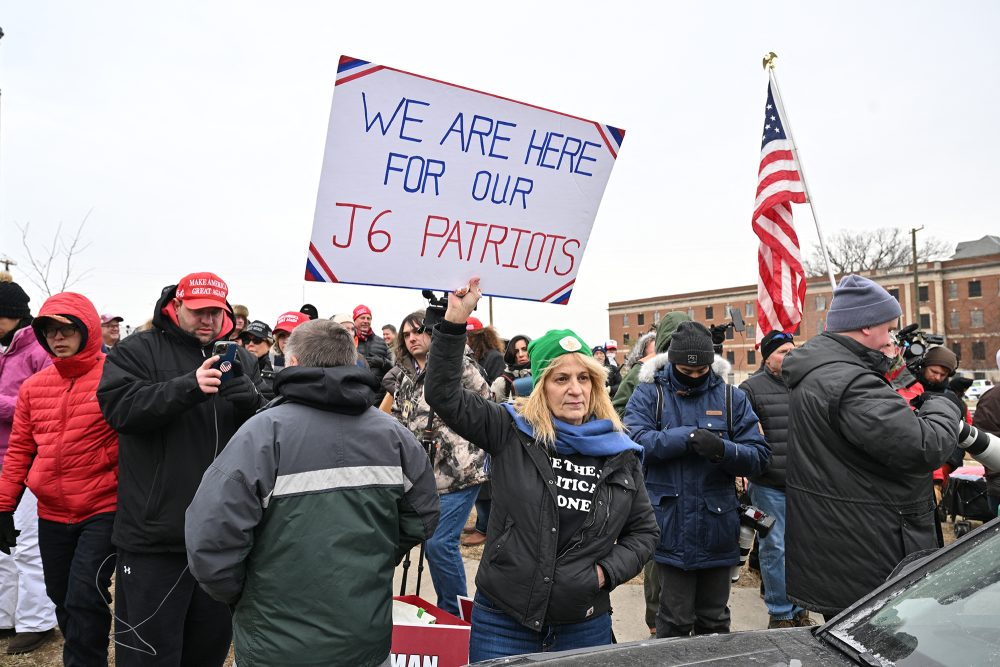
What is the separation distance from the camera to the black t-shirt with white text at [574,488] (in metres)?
2.55

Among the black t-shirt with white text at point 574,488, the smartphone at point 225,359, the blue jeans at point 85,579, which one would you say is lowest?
the blue jeans at point 85,579

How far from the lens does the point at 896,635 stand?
6.07 ft

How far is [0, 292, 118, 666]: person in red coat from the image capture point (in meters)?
3.13

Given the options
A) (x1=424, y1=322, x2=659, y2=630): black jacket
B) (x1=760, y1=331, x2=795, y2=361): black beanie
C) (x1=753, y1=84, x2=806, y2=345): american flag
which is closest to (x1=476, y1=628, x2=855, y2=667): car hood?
(x1=424, y1=322, x2=659, y2=630): black jacket

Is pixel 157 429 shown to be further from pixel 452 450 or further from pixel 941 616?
pixel 941 616

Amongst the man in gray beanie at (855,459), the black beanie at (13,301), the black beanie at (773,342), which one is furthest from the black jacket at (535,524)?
the black beanie at (13,301)

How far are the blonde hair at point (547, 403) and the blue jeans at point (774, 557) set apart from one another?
91.5 inches

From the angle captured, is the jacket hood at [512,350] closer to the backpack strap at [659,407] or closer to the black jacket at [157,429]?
the backpack strap at [659,407]

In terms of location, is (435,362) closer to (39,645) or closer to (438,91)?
(438,91)

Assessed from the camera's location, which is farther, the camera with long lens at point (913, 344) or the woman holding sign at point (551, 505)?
the camera with long lens at point (913, 344)

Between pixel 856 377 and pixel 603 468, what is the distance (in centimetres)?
125

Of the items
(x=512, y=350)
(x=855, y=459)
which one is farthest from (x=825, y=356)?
(x=512, y=350)

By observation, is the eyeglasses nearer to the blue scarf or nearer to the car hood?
the blue scarf

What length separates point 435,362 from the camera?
262cm
